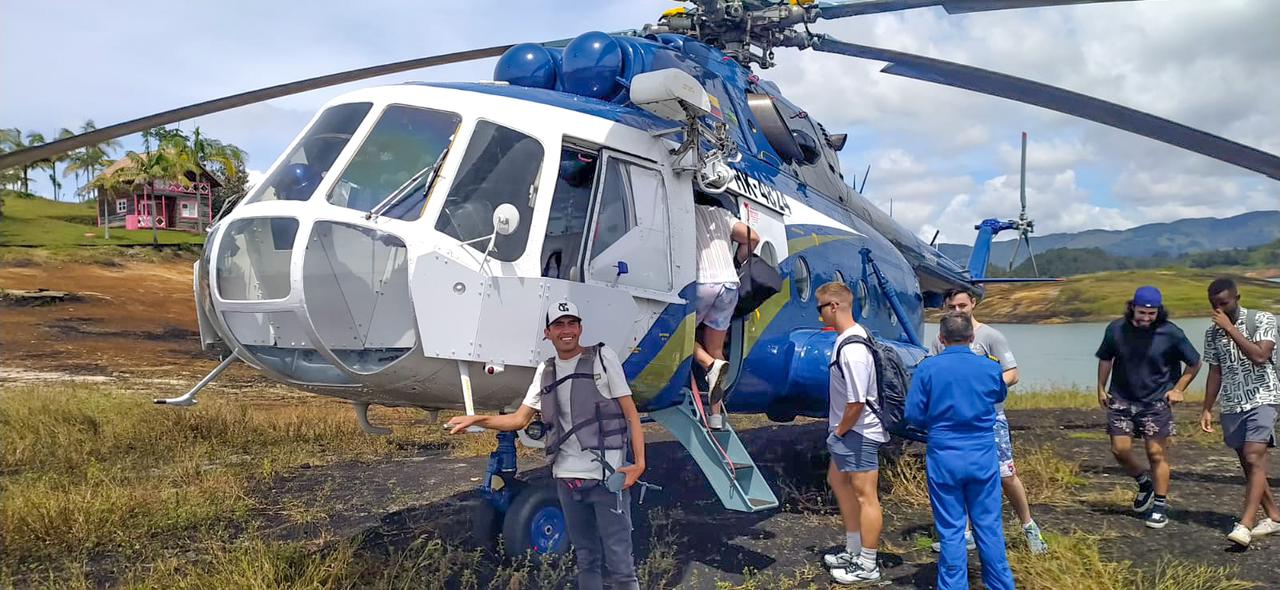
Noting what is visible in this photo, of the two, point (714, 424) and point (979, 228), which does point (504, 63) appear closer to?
point (714, 424)

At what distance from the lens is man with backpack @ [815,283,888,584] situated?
4613 mm

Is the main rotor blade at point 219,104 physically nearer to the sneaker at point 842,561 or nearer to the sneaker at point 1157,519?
the sneaker at point 842,561

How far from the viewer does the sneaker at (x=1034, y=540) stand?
192 inches

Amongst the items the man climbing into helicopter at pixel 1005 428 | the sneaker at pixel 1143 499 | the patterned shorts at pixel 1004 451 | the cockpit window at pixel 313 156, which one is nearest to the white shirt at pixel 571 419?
the cockpit window at pixel 313 156

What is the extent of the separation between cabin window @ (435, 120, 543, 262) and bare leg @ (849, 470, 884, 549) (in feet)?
8.04

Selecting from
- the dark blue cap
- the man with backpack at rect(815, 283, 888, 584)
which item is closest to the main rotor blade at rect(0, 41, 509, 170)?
the man with backpack at rect(815, 283, 888, 584)

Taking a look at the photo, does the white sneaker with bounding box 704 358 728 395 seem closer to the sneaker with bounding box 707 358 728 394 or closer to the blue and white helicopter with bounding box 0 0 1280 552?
the sneaker with bounding box 707 358 728 394

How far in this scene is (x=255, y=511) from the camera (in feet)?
20.8

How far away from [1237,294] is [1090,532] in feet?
6.37

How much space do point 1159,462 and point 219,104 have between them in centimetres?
703

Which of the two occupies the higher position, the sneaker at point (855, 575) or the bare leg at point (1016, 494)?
the bare leg at point (1016, 494)

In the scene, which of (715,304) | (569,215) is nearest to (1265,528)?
(715,304)

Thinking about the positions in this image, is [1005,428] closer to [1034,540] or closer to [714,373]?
[1034,540]

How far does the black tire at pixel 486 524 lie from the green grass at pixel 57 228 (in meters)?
38.2
